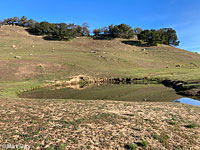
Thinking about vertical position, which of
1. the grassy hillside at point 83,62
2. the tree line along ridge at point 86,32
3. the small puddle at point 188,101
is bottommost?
the small puddle at point 188,101

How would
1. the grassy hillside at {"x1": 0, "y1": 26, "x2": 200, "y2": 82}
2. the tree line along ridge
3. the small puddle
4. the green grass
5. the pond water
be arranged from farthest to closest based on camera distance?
the tree line along ridge < the grassy hillside at {"x1": 0, "y1": 26, "x2": 200, "y2": 82} < the green grass < the pond water < the small puddle

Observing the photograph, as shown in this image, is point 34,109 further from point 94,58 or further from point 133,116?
point 94,58

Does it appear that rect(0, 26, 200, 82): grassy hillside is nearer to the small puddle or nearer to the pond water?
the pond water

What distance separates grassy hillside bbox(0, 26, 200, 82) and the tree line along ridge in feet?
25.1

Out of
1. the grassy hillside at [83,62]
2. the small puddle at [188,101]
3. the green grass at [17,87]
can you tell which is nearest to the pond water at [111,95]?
the small puddle at [188,101]

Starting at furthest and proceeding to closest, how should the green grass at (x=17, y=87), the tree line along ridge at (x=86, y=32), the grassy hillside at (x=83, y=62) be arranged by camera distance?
the tree line along ridge at (x=86, y=32) → the grassy hillside at (x=83, y=62) → the green grass at (x=17, y=87)

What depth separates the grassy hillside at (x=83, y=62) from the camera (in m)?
40.4

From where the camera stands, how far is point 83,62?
2114 inches

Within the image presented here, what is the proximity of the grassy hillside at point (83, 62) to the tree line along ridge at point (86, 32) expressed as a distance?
7.65 meters

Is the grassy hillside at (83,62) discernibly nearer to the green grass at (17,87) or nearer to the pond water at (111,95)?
the green grass at (17,87)

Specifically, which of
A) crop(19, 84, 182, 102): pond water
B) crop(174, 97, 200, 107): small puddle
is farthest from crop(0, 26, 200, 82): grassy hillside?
crop(174, 97, 200, 107): small puddle

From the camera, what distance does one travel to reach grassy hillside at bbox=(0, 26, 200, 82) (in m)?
40.4

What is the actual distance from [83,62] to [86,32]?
2342 inches

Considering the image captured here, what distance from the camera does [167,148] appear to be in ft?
28.0
